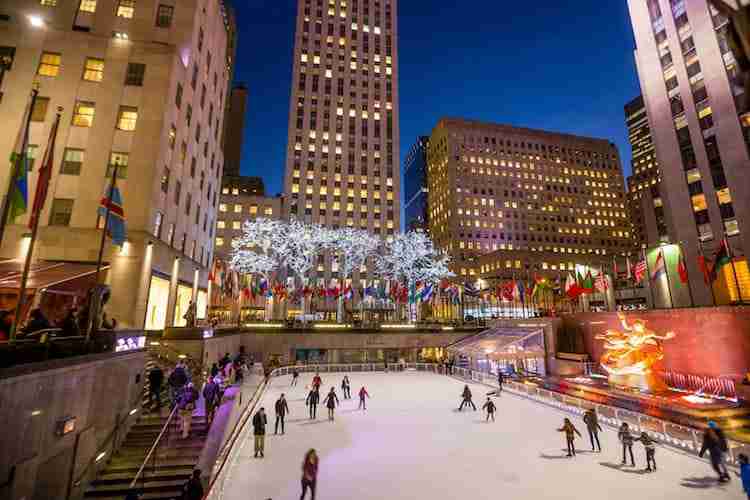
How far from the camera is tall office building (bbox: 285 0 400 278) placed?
8575cm

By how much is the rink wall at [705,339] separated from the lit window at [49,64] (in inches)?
1972

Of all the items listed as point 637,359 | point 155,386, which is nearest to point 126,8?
point 155,386

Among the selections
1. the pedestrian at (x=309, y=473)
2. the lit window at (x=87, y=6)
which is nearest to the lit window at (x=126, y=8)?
the lit window at (x=87, y=6)

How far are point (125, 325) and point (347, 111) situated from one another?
7812cm

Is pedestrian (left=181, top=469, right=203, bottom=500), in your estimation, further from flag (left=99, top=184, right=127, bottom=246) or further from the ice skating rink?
flag (left=99, top=184, right=127, bottom=246)

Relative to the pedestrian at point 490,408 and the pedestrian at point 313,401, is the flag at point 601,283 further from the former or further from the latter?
the pedestrian at point 313,401

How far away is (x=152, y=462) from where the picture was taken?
537 inches

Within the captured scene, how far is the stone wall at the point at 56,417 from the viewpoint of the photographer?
31.0 feet

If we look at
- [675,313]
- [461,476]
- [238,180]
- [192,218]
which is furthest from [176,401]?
[238,180]

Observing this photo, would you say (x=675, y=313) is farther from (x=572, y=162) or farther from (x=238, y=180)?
(x=238, y=180)

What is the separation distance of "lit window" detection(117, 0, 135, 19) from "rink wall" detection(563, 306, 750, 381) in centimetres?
5017

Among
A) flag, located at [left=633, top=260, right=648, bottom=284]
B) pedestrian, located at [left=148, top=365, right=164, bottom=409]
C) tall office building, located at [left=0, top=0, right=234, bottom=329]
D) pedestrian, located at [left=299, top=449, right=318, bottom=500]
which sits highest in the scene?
tall office building, located at [left=0, top=0, right=234, bottom=329]

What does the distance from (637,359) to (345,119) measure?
79.6 m

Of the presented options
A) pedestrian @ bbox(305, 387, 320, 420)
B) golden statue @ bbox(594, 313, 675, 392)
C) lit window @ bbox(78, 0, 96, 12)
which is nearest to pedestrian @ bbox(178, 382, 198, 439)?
pedestrian @ bbox(305, 387, 320, 420)
